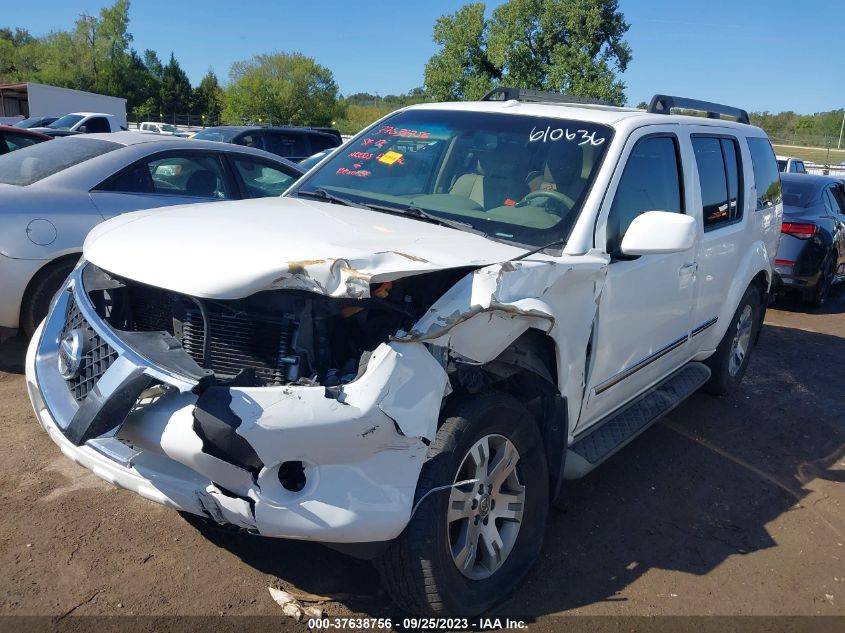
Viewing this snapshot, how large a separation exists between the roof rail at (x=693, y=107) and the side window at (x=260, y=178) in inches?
131

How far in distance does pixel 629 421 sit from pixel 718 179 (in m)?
1.88

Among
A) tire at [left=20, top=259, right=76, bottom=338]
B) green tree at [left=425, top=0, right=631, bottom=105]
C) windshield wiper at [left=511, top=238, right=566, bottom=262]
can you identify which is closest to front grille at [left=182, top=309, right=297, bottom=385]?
windshield wiper at [left=511, top=238, right=566, bottom=262]

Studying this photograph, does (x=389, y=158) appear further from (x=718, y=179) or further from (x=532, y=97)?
(x=718, y=179)

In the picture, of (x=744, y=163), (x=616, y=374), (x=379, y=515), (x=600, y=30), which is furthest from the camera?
(x=600, y=30)

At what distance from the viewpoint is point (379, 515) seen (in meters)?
2.35

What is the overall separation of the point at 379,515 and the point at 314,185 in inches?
89.2

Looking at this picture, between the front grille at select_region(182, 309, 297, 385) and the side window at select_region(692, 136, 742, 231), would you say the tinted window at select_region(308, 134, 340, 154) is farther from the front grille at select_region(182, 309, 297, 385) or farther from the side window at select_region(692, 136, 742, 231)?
the front grille at select_region(182, 309, 297, 385)

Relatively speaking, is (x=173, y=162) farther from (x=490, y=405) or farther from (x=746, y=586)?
(x=746, y=586)

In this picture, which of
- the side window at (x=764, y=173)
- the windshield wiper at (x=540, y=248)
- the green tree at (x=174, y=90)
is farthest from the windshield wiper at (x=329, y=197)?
the green tree at (x=174, y=90)

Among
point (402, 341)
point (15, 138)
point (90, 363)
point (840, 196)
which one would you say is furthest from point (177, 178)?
point (840, 196)

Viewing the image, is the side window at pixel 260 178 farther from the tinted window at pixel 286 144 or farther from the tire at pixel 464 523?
the tinted window at pixel 286 144

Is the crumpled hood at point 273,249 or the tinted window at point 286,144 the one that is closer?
the crumpled hood at point 273,249

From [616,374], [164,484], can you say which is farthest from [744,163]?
[164,484]

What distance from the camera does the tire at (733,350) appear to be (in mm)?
5465
